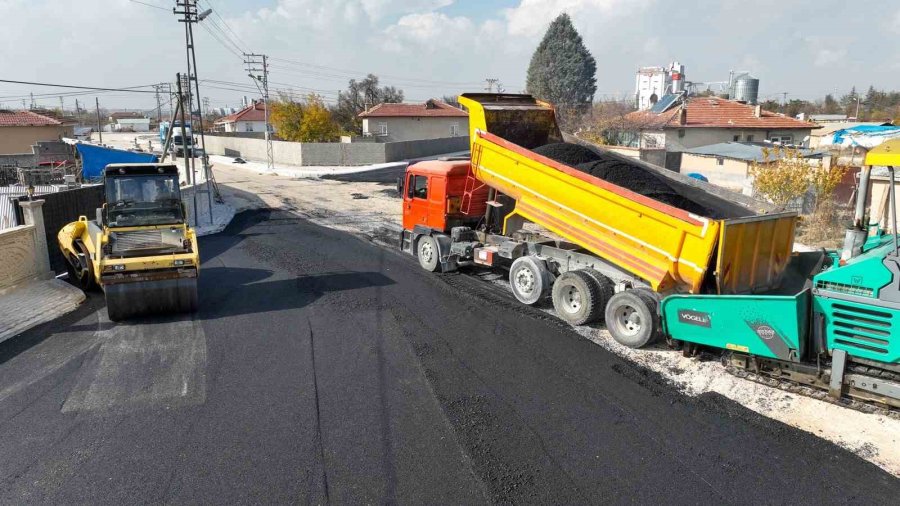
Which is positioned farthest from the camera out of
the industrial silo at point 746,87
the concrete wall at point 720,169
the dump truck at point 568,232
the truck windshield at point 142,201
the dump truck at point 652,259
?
the industrial silo at point 746,87

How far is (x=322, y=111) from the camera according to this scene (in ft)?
158

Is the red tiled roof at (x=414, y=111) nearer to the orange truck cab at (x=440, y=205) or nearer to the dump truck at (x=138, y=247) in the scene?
the orange truck cab at (x=440, y=205)

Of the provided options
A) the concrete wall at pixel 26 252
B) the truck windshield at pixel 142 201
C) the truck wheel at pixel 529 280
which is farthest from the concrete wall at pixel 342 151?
the truck wheel at pixel 529 280

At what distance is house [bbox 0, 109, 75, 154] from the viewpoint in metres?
43.5

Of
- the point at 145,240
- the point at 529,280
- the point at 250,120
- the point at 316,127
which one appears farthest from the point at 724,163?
the point at 250,120

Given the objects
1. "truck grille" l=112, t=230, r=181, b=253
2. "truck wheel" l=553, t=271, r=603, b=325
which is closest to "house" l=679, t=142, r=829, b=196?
"truck wheel" l=553, t=271, r=603, b=325

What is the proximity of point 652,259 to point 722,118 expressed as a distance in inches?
1179

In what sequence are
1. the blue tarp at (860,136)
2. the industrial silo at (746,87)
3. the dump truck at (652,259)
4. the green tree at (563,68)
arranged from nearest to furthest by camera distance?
1. the dump truck at (652,259)
2. the blue tarp at (860,136)
3. the green tree at (563,68)
4. the industrial silo at (746,87)

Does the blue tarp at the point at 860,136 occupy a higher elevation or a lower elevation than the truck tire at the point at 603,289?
higher

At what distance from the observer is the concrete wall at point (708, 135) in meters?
33.1

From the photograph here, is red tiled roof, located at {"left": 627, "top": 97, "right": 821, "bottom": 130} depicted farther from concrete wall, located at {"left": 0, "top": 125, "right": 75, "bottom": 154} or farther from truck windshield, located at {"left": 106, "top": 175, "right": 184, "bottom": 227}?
concrete wall, located at {"left": 0, "top": 125, "right": 75, "bottom": 154}

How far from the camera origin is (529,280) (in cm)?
1040

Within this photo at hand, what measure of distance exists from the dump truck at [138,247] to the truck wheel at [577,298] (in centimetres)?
605

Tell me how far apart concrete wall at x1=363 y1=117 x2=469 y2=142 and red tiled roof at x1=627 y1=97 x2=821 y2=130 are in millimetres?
22366
